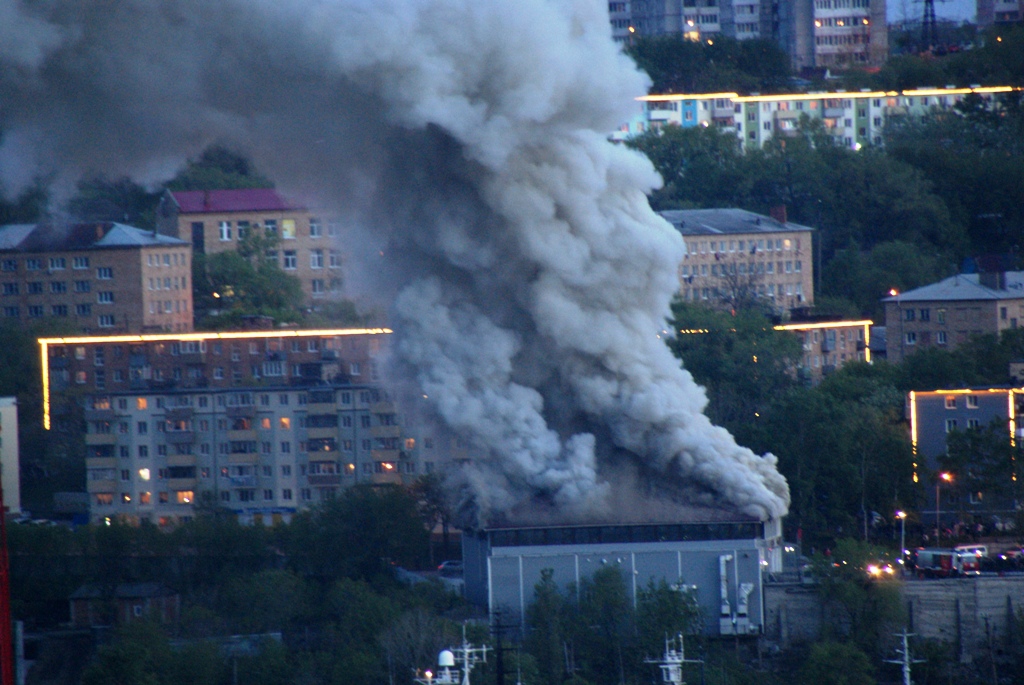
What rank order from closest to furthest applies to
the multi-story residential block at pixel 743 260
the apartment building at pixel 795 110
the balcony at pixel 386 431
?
the balcony at pixel 386 431 < the multi-story residential block at pixel 743 260 < the apartment building at pixel 795 110

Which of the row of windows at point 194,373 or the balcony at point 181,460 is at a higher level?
the row of windows at point 194,373

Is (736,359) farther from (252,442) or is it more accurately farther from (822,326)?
(252,442)

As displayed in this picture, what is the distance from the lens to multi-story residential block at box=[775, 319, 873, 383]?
3474 inches

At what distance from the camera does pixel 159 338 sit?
86312mm

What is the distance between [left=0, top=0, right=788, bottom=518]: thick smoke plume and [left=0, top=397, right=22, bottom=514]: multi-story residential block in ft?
89.9

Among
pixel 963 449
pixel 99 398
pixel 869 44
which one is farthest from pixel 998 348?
pixel 869 44

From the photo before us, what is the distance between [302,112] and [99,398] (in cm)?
3420

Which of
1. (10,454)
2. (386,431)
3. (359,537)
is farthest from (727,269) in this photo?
(359,537)

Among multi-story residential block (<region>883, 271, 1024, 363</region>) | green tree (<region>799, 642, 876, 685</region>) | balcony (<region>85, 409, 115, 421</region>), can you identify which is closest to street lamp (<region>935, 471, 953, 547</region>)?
green tree (<region>799, 642, 876, 685</region>)

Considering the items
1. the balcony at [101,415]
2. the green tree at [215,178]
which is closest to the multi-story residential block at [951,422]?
the balcony at [101,415]

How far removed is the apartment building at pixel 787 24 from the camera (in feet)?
467

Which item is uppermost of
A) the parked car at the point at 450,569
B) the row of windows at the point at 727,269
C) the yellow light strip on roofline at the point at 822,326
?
the row of windows at the point at 727,269

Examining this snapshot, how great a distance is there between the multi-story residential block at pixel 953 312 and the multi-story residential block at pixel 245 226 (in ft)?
94.6

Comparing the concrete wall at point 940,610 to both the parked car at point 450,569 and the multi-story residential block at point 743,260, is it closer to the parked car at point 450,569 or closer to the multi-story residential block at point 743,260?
the parked car at point 450,569
